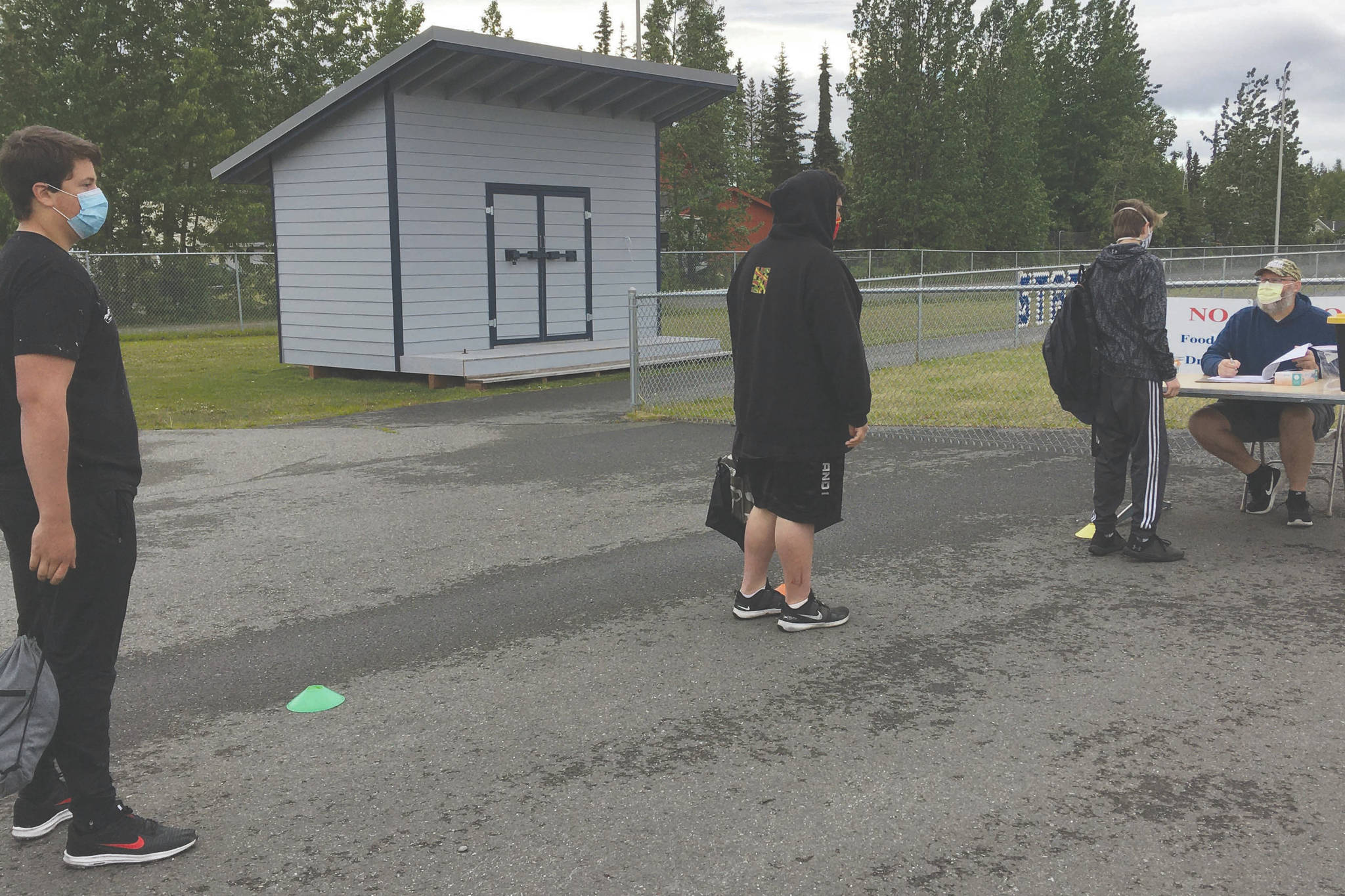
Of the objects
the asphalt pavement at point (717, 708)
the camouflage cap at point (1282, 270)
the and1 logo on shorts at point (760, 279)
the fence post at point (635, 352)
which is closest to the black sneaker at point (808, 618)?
the asphalt pavement at point (717, 708)

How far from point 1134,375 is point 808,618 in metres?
2.34

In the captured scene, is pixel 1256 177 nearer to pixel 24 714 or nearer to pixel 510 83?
pixel 510 83

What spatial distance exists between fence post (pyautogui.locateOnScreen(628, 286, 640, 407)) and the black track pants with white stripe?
5867mm

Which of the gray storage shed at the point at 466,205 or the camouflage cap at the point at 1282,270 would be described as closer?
the camouflage cap at the point at 1282,270

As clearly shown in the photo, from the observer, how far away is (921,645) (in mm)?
4777

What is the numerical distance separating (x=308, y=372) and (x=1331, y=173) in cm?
14581

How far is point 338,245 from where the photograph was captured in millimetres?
15539

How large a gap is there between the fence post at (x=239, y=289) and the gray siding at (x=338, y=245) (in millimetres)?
8296

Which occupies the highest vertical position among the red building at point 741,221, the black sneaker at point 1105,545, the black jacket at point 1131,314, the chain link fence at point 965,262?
the red building at point 741,221

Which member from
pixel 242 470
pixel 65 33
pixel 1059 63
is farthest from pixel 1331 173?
pixel 242 470

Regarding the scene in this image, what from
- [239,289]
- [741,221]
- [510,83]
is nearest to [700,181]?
[741,221]

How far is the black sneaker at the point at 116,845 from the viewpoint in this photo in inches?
121

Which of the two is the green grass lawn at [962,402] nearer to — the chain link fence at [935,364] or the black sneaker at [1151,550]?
the chain link fence at [935,364]

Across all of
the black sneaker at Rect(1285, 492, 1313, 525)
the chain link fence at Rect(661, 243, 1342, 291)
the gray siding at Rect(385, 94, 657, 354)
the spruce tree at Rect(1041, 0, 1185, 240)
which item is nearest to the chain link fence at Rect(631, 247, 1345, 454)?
the black sneaker at Rect(1285, 492, 1313, 525)
